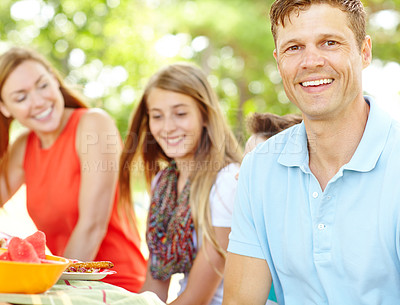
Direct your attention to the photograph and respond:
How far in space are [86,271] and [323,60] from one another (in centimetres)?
80

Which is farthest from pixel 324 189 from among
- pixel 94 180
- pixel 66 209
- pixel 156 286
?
pixel 66 209

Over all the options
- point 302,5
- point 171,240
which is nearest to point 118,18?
point 171,240

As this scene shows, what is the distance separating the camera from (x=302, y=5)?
137 cm

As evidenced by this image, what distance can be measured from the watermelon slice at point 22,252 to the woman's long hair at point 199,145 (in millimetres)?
1021

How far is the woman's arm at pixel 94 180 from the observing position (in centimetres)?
234

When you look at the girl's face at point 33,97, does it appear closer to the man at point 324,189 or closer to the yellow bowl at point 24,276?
the man at point 324,189

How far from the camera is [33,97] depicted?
2.51 m

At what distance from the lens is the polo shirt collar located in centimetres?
133

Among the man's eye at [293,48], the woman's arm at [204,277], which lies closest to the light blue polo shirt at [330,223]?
the man's eye at [293,48]

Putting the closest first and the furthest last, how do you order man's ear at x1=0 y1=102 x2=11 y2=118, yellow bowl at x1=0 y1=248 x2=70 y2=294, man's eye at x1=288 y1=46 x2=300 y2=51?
yellow bowl at x1=0 y1=248 x2=70 y2=294 → man's eye at x1=288 y1=46 x2=300 y2=51 → man's ear at x1=0 y1=102 x2=11 y2=118

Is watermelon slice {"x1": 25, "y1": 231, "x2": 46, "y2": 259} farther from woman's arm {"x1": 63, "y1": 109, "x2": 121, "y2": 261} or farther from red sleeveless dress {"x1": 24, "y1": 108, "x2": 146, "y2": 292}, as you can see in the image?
red sleeveless dress {"x1": 24, "y1": 108, "x2": 146, "y2": 292}

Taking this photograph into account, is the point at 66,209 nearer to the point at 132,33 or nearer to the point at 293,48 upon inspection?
the point at 293,48

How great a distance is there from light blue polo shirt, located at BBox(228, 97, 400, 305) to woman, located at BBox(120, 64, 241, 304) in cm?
56

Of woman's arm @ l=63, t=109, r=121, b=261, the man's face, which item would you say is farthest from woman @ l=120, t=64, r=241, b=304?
the man's face
